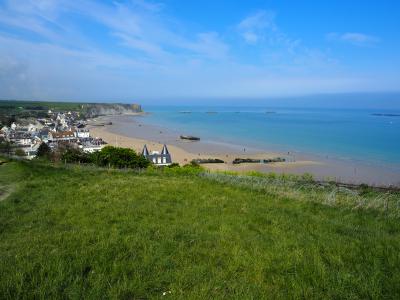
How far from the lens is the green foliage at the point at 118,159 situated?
103ft

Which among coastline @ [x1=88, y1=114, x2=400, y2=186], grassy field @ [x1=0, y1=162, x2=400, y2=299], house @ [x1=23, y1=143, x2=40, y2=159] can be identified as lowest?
coastline @ [x1=88, y1=114, x2=400, y2=186]

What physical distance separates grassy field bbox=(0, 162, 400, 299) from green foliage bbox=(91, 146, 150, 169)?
21.5m

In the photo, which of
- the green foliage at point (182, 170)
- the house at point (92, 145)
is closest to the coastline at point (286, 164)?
the house at point (92, 145)

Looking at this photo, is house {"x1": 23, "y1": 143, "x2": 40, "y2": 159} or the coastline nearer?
the coastline

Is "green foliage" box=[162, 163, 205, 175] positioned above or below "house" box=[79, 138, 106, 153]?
above

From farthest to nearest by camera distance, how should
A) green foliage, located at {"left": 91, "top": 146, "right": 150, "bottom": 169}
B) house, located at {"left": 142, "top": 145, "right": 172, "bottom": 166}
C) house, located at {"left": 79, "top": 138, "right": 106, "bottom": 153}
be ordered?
house, located at {"left": 79, "top": 138, "right": 106, "bottom": 153} → house, located at {"left": 142, "top": 145, "right": 172, "bottom": 166} → green foliage, located at {"left": 91, "top": 146, "right": 150, "bottom": 169}

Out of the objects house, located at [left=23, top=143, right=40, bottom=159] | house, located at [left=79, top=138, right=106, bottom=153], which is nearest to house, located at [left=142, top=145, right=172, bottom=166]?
house, located at [left=79, top=138, right=106, bottom=153]

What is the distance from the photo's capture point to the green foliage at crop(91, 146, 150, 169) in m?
31.4

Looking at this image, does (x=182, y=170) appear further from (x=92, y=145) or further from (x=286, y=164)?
(x=92, y=145)

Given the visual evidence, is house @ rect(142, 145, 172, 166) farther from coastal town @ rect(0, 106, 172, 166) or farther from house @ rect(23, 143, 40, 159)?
house @ rect(23, 143, 40, 159)

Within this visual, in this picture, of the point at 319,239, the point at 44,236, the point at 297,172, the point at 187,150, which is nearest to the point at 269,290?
the point at 319,239

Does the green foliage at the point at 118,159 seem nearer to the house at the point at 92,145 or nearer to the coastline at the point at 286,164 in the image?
the coastline at the point at 286,164

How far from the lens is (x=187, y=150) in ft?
180

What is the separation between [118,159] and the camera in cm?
3164
